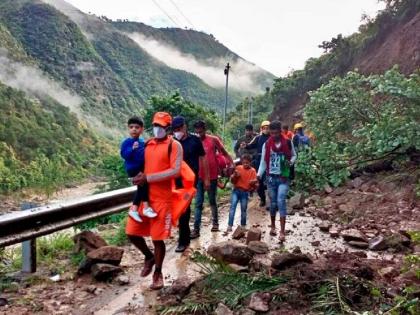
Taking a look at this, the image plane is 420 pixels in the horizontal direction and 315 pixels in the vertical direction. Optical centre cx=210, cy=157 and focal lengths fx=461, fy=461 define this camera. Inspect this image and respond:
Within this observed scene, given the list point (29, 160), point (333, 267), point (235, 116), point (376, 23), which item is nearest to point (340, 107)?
point (333, 267)

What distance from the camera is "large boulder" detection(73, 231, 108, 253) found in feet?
16.9

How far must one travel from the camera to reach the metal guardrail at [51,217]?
396cm

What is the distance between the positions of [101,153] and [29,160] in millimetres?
11325

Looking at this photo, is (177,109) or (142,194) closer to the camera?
(142,194)

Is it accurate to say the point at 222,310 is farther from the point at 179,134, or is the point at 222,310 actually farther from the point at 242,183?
the point at 242,183

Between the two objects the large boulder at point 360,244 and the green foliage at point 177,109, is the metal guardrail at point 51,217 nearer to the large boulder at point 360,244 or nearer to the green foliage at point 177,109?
the large boulder at point 360,244

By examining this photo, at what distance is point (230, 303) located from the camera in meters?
3.54

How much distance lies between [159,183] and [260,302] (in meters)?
1.47

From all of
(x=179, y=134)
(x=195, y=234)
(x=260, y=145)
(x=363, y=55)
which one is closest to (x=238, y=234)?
(x=195, y=234)

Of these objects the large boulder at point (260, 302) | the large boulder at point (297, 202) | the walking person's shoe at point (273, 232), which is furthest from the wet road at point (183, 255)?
the large boulder at point (260, 302)

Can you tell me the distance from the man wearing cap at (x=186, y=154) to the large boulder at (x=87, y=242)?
103 cm

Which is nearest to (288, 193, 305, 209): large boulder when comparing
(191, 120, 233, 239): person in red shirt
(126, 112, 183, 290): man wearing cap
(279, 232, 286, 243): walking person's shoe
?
(191, 120, 233, 239): person in red shirt

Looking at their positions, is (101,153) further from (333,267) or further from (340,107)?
(333,267)

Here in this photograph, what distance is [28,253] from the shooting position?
14.8 feet
